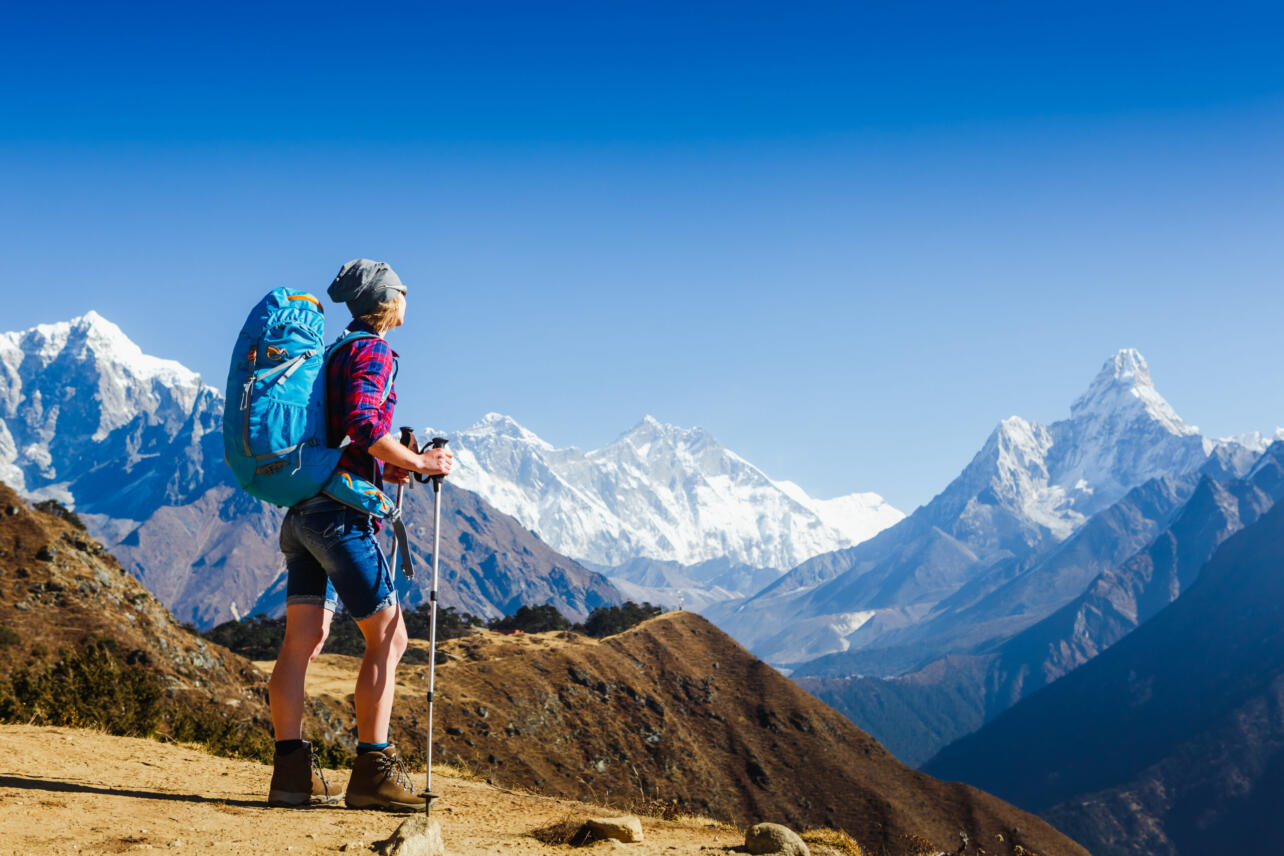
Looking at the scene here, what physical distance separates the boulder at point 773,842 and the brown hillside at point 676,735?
56838mm

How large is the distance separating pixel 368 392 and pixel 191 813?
3.23 meters

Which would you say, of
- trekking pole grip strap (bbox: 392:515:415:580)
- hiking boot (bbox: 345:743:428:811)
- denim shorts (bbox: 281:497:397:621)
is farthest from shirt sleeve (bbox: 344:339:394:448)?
hiking boot (bbox: 345:743:428:811)

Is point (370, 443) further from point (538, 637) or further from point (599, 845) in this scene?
point (538, 637)

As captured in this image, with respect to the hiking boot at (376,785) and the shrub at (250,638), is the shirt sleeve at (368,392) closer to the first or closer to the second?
the hiking boot at (376,785)

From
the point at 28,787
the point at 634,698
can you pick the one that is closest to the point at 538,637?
the point at 634,698

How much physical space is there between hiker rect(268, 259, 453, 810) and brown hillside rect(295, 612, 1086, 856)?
5636 cm

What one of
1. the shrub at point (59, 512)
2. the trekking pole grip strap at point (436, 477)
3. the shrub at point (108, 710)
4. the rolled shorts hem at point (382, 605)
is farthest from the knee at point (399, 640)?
the shrub at point (59, 512)

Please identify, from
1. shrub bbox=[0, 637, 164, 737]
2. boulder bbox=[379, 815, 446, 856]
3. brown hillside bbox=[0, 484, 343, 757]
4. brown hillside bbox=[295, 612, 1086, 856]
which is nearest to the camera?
boulder bbox=[379, 815, 446, 856]

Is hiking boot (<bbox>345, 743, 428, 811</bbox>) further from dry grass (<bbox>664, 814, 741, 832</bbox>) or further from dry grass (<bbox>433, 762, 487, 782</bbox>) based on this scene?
dry grass (<bbox>433, 762, 487, 782</bbox>)

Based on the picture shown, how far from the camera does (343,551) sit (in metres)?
7.22

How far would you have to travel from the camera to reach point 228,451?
6.99m

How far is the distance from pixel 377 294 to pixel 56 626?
42.5 metres

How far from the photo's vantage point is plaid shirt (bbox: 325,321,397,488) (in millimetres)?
7148

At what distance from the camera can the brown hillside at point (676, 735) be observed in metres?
73.3
